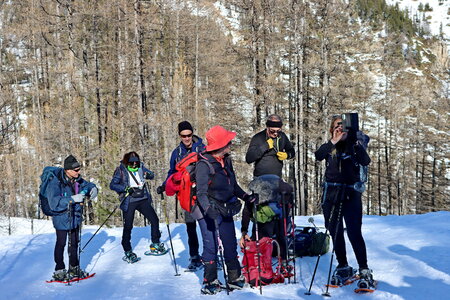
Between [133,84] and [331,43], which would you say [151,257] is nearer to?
[133,84]

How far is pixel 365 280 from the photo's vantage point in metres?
4.32

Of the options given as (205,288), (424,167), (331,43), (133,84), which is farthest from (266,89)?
(424,167)

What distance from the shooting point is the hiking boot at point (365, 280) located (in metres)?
4.29

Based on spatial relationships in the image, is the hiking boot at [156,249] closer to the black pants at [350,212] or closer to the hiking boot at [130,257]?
the hiking boot at [130,257]

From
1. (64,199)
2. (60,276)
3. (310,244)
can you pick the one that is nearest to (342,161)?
(310,244)

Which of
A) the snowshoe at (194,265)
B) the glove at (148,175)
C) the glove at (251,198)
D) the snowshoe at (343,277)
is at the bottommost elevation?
the snowshoe at (194,265)

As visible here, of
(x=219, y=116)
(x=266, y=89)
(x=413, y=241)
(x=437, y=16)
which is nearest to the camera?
(x=413, y=241)

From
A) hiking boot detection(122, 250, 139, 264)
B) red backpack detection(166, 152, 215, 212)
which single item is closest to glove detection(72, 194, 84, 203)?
hiking boot detection(122, 250, 139, 264)

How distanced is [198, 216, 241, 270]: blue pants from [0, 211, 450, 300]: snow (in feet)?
1.48

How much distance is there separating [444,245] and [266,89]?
12.6m

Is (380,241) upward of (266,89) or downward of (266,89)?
downward

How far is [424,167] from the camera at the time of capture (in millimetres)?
39281

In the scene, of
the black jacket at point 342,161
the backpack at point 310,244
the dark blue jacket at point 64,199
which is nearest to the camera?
the black jacket at point 342,161

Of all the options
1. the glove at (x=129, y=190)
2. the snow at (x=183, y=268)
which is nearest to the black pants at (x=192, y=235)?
the snow at (x=183, y=268)
